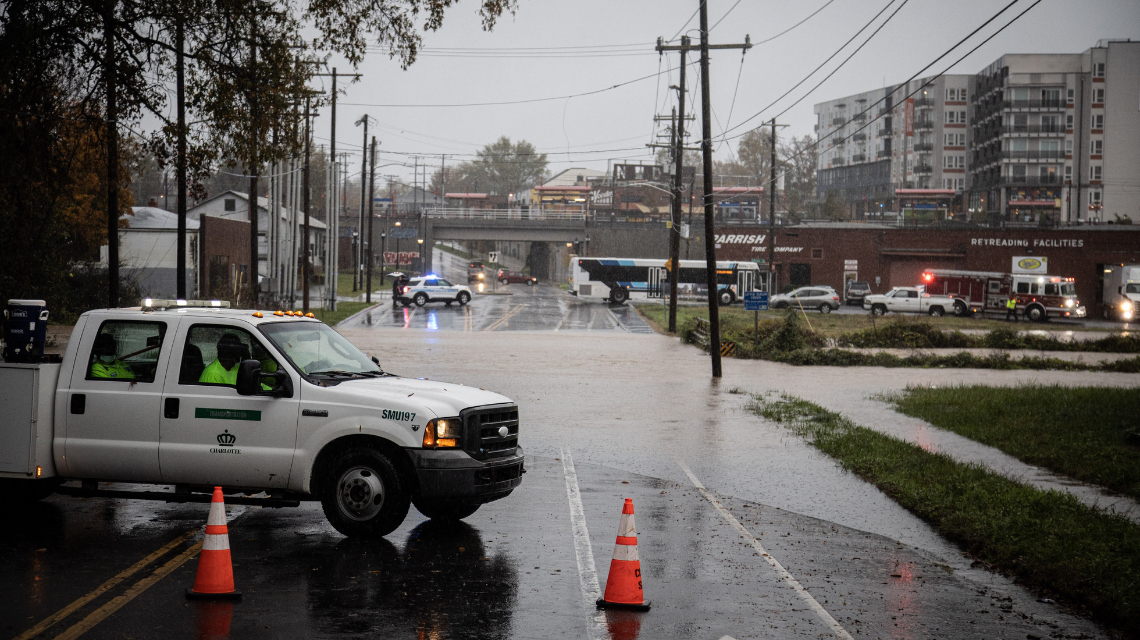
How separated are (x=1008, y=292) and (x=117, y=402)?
59870mm

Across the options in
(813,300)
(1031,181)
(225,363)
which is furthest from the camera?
(1031,181)

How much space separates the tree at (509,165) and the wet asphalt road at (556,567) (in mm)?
163357

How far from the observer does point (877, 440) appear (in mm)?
15828

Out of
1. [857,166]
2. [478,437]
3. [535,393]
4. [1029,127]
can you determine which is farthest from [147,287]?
[857,166]

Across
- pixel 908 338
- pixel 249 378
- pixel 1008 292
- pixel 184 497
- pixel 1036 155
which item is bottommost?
pixel 184 497

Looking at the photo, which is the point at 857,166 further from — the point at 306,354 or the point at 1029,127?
the point at 306,354

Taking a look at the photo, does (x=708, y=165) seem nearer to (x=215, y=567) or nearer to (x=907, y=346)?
(x=907, y=346)

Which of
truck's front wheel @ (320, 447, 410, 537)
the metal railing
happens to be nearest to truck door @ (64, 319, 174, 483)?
truck's front wheel @ (320, 447, 410, 537)

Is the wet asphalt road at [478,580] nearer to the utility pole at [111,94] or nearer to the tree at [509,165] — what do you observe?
the utility pole at [111,94]

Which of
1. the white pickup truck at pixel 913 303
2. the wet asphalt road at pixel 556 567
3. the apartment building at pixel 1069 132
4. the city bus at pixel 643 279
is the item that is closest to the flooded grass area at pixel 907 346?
the wet asphalt road at pixel 556 567

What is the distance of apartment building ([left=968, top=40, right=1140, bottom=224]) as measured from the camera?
348 ft

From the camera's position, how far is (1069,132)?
108 metres

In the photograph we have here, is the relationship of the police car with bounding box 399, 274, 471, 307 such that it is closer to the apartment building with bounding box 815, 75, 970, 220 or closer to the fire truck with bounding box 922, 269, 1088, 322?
the fire truck with bounding box 922, 269, 1088, 322

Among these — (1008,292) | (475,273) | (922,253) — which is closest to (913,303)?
(1008,292)
